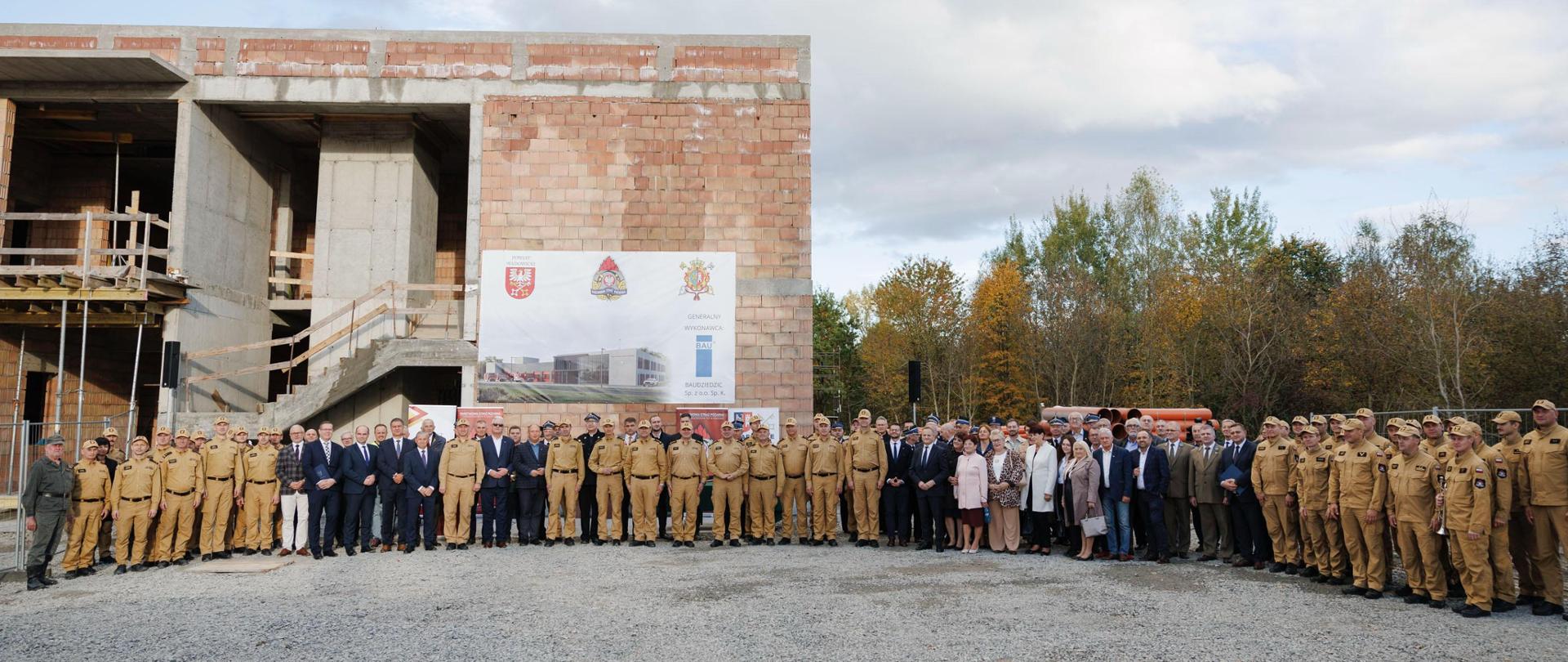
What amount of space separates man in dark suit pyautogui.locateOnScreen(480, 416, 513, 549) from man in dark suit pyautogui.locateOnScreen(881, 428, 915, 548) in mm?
4680

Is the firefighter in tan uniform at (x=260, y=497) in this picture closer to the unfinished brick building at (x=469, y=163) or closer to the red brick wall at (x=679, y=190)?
the unfinished brick building at (x=469, y=163)

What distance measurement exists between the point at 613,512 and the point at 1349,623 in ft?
25.6

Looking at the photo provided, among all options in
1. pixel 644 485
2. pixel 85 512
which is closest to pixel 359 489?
pixel 85 512

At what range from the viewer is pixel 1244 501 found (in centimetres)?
965

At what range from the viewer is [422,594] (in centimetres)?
816

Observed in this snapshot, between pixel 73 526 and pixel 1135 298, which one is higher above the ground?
pixel 1135 298

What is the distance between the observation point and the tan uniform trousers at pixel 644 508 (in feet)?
37.2

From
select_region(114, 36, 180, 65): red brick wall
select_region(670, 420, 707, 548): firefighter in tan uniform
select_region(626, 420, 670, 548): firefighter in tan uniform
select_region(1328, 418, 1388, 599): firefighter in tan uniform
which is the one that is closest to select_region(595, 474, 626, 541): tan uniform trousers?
select_region(626, 420, 670, 548): firefighter in tan uniform

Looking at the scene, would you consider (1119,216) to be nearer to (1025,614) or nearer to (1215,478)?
(1215,478)

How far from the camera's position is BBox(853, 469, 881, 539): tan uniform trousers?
37.2 feet

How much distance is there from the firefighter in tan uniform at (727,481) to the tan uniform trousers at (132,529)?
20.0 feet

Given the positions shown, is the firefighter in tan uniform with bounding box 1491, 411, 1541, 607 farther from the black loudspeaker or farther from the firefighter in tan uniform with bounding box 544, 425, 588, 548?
the black loudspeaker

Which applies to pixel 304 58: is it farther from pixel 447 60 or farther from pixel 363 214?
pixel 363 214

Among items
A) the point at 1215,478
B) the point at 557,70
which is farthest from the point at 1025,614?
the point at 557,70
